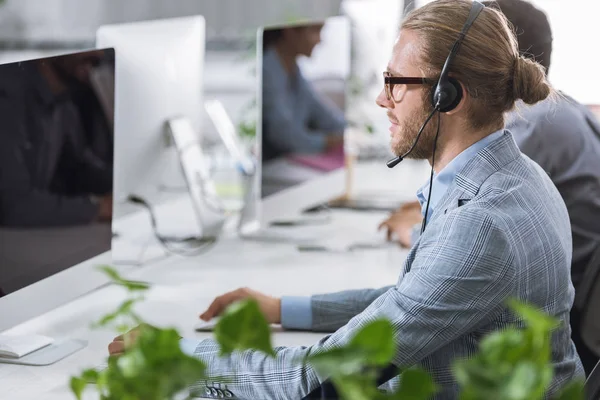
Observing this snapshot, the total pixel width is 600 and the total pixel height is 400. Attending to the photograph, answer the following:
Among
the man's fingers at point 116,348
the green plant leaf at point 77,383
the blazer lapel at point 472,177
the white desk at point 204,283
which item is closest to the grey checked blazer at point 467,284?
the blazer lapel at point 472,177

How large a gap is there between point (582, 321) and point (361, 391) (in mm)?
1284

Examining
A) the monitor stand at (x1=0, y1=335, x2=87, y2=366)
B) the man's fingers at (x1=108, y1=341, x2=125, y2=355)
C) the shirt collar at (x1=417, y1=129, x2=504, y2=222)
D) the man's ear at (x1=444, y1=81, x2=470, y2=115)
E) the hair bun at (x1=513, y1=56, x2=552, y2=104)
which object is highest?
the hair bun at (x1=513, y1=56, x2=552, y2=104)

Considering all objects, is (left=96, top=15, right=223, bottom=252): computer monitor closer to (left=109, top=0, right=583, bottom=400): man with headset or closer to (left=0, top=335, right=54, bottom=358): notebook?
(left=0, top=335, right=54, bottom=358): notebook

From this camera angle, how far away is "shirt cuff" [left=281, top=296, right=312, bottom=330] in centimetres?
172

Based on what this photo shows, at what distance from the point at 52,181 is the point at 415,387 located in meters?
1.14

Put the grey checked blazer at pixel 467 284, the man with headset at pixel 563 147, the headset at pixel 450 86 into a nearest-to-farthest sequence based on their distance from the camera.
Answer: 1. the grey checked blazer at pixel 467 284
2. the headset at pixel 450 86
3. the man with headset at pixel 563 147

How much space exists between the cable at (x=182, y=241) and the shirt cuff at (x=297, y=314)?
68 centimetres

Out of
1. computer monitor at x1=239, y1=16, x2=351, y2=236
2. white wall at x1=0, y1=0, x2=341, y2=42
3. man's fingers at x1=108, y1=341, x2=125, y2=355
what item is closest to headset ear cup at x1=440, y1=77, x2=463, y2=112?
man's fingers at x1=108, y1=341, x2=125, y2=355

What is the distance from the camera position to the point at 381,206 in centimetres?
307

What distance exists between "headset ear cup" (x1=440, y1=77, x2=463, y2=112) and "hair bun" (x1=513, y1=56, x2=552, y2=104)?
0.09m

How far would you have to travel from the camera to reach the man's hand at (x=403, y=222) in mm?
2521

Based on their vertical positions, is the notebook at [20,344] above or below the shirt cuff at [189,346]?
below

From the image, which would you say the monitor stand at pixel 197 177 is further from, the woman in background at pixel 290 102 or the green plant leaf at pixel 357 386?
the green plant leaf at pixel 357 386

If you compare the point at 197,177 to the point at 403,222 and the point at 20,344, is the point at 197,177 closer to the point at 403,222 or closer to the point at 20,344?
the point at 403,222
